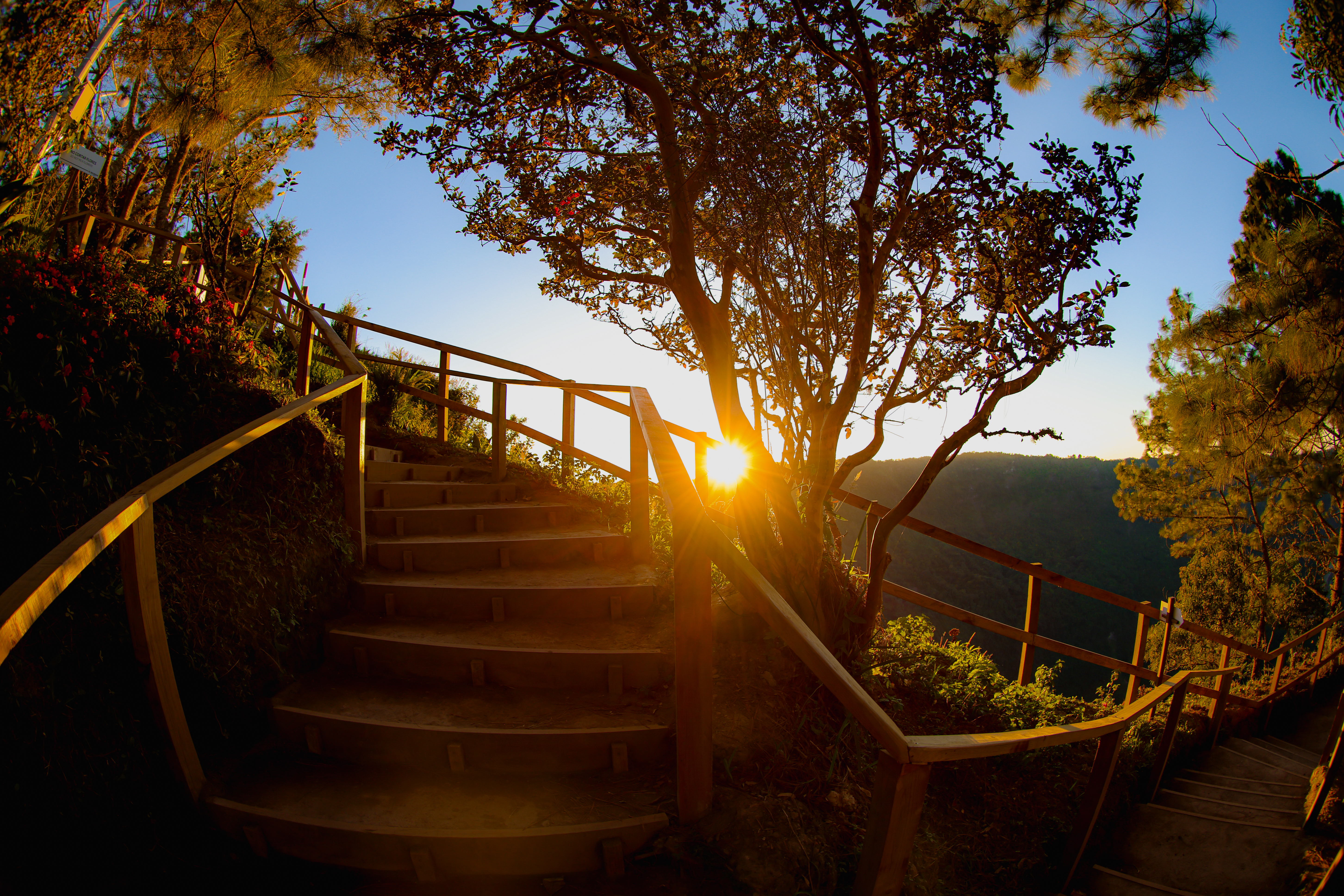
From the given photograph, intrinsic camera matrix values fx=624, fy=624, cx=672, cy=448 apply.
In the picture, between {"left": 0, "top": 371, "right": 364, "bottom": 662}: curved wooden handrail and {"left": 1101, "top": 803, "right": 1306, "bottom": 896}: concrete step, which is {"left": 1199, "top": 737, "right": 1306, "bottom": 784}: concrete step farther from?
{"left": 0, "top": 371, "right": 364, "bottom": 662}: curved wooden handrail

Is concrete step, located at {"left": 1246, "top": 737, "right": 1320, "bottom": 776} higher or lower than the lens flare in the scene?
lower

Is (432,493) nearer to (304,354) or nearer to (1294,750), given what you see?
(304,354)

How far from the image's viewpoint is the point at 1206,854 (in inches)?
141

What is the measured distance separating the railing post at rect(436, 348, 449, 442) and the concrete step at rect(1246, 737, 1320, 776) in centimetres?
873

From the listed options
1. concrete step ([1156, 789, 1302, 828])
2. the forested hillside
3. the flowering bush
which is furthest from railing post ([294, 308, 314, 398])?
the forested hillside

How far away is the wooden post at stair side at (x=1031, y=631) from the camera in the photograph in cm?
471

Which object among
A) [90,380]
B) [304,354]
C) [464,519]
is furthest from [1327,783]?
[304,354]

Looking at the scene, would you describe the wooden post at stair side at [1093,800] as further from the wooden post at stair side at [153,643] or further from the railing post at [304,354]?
the railing post at [304,354]

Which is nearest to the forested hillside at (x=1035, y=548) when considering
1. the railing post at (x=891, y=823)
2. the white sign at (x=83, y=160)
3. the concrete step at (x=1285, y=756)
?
the concrete step at (x=1285, y=756)

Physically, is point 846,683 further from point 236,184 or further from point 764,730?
point 236,184

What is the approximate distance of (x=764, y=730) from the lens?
2775 mm

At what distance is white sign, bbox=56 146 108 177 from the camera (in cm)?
506

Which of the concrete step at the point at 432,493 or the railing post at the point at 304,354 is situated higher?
the railing post at the point at 304,354

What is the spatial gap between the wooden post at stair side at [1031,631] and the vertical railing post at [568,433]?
11.9 feet
